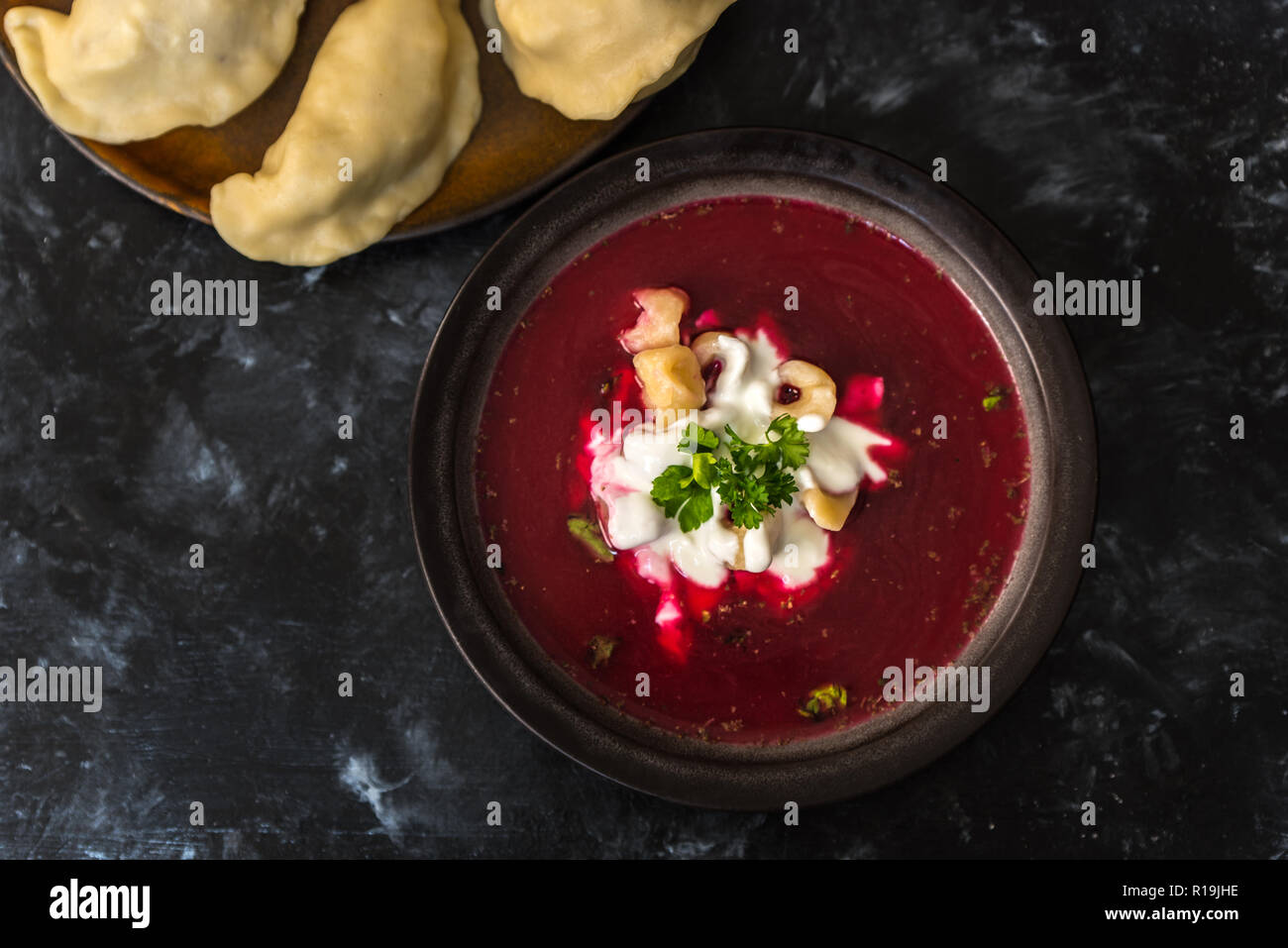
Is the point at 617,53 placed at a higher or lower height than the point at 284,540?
higher

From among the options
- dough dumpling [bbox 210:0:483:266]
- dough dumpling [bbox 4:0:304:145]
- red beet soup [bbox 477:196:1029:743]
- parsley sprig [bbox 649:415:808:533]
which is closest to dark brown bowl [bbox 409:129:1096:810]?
red beet soup [bbox 477:196:1029:743]

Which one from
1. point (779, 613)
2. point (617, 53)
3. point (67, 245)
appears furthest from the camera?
point (67, 245)

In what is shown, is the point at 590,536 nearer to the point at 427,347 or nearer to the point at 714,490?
the point at 714,490

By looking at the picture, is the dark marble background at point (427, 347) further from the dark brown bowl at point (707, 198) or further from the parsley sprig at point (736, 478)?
the parsley sprig at point (736, 478)
